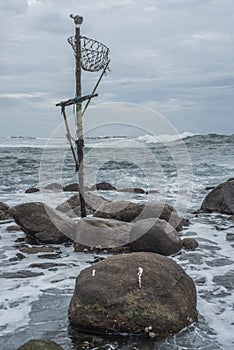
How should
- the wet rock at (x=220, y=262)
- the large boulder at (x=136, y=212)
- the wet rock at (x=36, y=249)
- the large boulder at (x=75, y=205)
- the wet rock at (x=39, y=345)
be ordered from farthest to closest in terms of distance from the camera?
the large boulder at (x=75, y=205)
the large boulder at (x=136, y=212)
the wet rock at (x=36, y=249)
the wet rock at (x=220, y=262)
the wet rock at (x=39, y=345)

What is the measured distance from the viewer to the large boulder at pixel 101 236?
289 inches

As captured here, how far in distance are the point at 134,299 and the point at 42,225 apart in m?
3.82

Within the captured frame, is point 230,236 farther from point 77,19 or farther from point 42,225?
point 77,19

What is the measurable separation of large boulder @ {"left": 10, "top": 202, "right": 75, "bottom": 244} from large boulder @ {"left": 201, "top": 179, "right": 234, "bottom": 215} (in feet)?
14.3

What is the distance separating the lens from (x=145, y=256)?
197 inches

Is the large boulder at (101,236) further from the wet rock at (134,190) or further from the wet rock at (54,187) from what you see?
the wet rock at (54,187)

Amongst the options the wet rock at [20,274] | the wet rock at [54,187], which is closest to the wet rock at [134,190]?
the wet rock at [54,187]

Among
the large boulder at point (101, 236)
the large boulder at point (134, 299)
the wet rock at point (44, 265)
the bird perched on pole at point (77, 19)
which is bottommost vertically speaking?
the wet rock at point (44, 265)

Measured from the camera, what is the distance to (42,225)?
7957 millimetres

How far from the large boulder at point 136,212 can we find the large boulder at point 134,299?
3.93m

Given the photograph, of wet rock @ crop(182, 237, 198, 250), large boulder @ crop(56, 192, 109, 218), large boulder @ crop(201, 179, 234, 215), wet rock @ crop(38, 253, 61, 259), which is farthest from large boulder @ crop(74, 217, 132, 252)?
large boulder @ crop(201, 179, 234, 215)

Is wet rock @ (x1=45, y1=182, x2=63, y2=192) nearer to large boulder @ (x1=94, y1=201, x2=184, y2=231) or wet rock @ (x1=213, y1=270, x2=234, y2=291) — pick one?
large boulder @ (x1=94, y1=201, x2=184, y2=231)

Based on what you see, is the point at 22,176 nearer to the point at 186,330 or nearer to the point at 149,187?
the point at 149,187

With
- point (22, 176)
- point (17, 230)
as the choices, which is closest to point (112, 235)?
point (17, 230)
